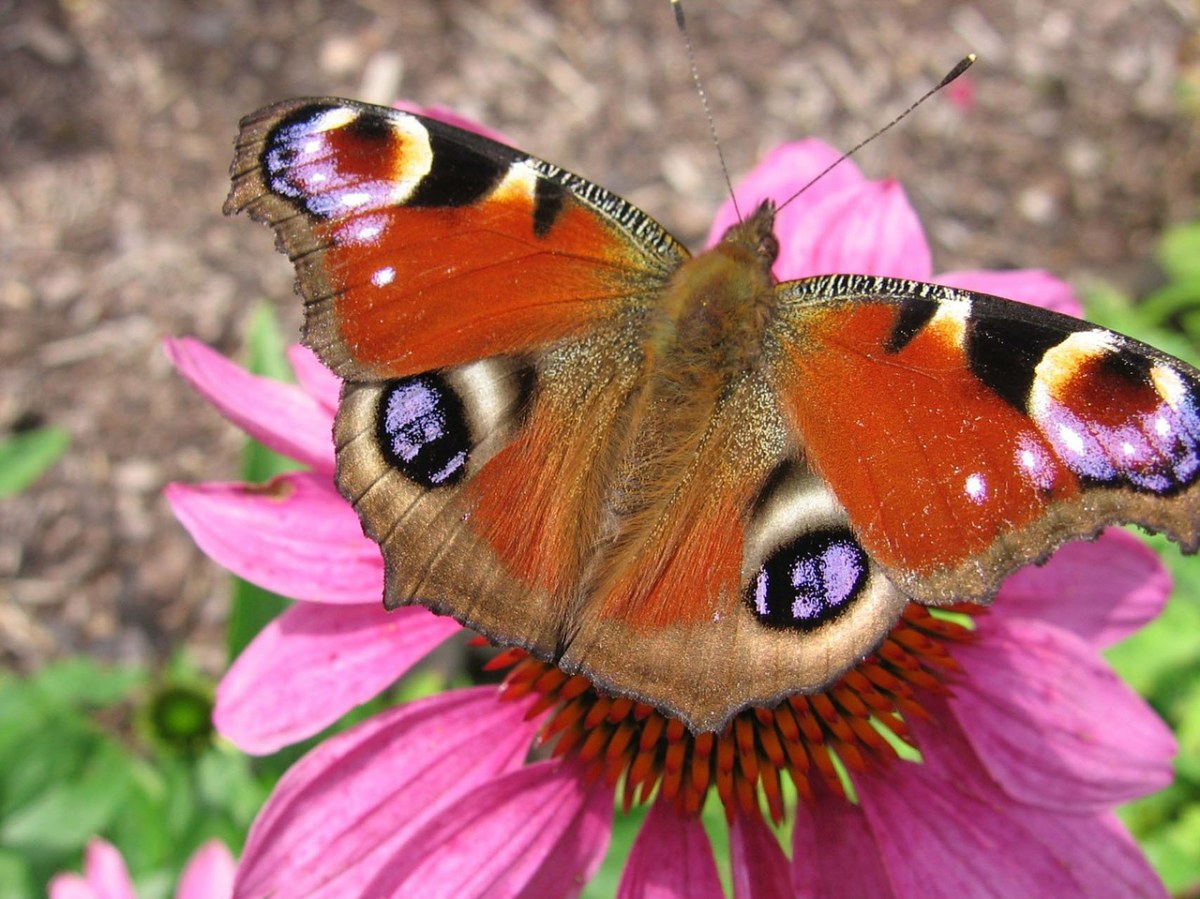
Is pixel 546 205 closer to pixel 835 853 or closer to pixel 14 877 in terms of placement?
pixel 835 853

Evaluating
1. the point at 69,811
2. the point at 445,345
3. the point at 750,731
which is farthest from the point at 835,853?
the point at 69,811

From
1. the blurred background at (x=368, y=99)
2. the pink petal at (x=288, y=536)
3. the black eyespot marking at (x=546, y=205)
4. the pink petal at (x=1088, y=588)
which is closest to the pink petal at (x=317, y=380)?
the pink petal at (x=288, y=536)

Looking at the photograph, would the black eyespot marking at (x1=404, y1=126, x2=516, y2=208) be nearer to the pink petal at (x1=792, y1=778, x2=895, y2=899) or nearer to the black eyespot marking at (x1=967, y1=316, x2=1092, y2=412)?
the black eyespot marking at (x1=967, y1=316, x2=1092, y2=412)

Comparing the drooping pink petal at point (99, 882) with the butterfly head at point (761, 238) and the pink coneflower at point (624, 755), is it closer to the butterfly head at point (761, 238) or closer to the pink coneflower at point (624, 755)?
the pink coneflower at point (624, 755)

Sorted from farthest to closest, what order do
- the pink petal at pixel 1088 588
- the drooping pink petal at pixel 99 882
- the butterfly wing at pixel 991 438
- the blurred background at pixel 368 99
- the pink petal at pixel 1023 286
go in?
the blurred background at pixel 368 99 < the drooping pink petal at pixel 99 882 < the pink petal at pixel 1023 286 < the pink petal at pixel 1088 588 < the butterfly wing at pixel 991 438

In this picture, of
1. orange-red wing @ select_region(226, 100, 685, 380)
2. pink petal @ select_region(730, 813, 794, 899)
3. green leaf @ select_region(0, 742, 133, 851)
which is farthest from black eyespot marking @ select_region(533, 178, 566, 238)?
green leaf @ select_region(0, 742, 133, 851)
